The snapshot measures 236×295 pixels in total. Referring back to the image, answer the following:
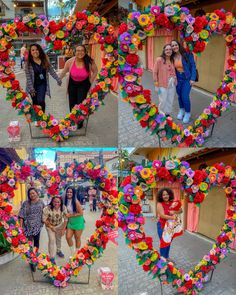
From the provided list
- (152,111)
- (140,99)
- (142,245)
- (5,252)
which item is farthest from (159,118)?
(5,252)

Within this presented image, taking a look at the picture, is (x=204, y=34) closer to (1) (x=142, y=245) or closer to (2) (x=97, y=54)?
(2) (x=97, y=54)

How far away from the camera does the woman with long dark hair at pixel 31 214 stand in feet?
12.5

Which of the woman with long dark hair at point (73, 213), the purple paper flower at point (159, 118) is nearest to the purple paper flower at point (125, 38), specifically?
the purple paper flower at point (159, 118)

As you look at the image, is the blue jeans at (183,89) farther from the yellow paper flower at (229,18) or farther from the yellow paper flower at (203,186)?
the yellow paper flower at (203,186)

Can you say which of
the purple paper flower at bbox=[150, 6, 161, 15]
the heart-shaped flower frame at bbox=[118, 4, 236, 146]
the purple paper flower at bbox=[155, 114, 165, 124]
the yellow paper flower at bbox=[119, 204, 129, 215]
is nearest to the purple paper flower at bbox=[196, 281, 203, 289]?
the yellow paper flower at bbox=[119, 204, 129, 215]

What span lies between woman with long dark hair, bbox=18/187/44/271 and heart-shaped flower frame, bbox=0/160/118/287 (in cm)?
32

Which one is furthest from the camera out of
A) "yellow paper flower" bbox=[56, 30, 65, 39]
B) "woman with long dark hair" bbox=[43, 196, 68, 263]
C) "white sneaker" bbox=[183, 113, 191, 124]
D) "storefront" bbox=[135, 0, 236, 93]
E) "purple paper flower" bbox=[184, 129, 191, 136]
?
"storefront" bbox=[135, 0, 236, 93]

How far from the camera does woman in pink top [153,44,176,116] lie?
12.0 feet

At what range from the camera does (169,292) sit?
361 cm

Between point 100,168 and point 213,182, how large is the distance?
125 centimetres

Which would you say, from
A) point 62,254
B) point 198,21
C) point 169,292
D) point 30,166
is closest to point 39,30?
point 30,166

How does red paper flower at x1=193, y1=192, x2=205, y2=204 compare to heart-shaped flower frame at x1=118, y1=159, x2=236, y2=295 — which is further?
red paper flower at x1=193, y1=192, x2=205, y2=204

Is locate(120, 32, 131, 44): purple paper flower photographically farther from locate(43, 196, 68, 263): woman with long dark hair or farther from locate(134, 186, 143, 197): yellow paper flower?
locate(43, 196, 68, 263): woman with long dark hair

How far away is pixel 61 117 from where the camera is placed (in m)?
4.68
